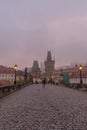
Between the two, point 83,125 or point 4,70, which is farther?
point 4,70

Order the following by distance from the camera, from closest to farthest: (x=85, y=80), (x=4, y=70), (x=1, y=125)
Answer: (x=1, y=125), (x=85, y=80), (x=4, y=70)

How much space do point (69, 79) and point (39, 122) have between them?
15094cm

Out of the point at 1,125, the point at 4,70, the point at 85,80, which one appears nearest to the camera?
the point at 1,125

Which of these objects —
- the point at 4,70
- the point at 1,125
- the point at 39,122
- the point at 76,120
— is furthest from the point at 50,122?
the point at 4,70

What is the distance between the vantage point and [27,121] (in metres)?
11.0

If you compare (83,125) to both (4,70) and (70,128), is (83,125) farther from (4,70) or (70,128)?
(4,70)

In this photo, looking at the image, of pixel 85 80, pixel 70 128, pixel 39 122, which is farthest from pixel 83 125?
pixel 85 80

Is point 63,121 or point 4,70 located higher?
point 4,70

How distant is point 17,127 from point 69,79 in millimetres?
152196

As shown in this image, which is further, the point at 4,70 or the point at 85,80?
the point at 4,70

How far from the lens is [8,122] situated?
10711 millimetres

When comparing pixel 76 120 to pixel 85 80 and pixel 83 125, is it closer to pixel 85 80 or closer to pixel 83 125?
pixel 83 125

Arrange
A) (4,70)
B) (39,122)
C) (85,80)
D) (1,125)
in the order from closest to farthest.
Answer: (1,125)
(39,122)
(85,80)
(4,70)

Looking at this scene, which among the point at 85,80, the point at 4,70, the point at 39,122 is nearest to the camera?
the point at 39,122
